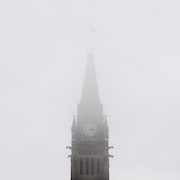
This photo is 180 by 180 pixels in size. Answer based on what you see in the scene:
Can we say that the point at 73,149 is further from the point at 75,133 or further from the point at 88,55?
the point at 88,55

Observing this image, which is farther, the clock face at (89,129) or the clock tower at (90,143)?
the clock face at (89,129)

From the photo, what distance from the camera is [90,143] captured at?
188 feet

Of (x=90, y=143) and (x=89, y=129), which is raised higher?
(x=89, y=129)

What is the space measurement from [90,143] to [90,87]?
9.76 metres

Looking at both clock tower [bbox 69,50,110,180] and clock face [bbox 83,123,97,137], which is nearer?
clock tower [bbox 69,50,110,180]

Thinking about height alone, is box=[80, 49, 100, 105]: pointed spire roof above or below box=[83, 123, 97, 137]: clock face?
above

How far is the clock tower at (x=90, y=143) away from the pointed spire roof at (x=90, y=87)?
0.17 m

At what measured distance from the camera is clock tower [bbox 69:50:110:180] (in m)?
56.7

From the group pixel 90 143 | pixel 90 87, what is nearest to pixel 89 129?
pixel 90 143

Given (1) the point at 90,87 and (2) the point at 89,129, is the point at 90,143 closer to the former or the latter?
(2) the point at 89,129

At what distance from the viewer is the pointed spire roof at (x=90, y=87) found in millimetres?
60241

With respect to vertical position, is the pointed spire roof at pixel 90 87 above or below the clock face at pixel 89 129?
above

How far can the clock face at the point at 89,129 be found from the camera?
5770 cm

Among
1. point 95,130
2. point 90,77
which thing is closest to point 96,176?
point 95,130
